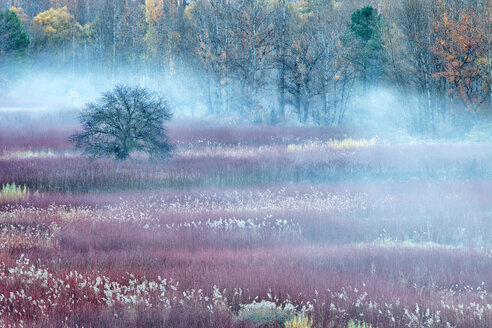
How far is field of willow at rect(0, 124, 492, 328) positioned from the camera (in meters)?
5.75

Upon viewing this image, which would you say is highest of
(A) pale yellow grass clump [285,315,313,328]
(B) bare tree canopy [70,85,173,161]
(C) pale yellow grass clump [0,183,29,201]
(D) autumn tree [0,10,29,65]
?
(D) autumn tree [0,10,29,65]

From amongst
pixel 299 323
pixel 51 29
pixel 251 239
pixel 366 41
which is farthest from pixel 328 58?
pixel 51 29

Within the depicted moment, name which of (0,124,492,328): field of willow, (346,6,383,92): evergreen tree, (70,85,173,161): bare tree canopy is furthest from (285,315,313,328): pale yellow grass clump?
(346,6,383,92): evergreen tree

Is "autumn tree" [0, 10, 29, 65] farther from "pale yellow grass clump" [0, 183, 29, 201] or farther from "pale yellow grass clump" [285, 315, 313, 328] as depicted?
"pale yellow grass clump" [285, 315, 313, 328]

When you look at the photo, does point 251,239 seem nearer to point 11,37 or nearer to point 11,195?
point 11,195

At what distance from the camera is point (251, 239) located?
385 inches

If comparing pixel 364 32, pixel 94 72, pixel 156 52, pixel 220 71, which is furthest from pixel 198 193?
pixel 94 72

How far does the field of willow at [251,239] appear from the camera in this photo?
575cm

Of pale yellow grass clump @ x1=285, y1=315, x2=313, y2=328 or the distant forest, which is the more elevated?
the distant forest

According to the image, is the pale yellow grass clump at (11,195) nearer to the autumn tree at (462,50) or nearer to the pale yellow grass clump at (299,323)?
the pale yellow grass clump at (299,323)

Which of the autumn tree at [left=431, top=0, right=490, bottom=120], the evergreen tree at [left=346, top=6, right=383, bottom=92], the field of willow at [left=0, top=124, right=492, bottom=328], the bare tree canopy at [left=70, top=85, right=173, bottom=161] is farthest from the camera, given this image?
the evergreen tree at [left=346, top=6, right=383, bottom=92]

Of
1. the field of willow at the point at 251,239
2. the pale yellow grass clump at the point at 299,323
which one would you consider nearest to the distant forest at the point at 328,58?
Result: the field of willow at the point at 251,239

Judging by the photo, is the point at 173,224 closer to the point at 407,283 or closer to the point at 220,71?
the point at 407,283

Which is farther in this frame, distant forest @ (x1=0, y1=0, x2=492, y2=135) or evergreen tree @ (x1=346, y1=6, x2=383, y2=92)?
evergreen tree @ (x1=346, y1=6, x2=383, y2=92)
